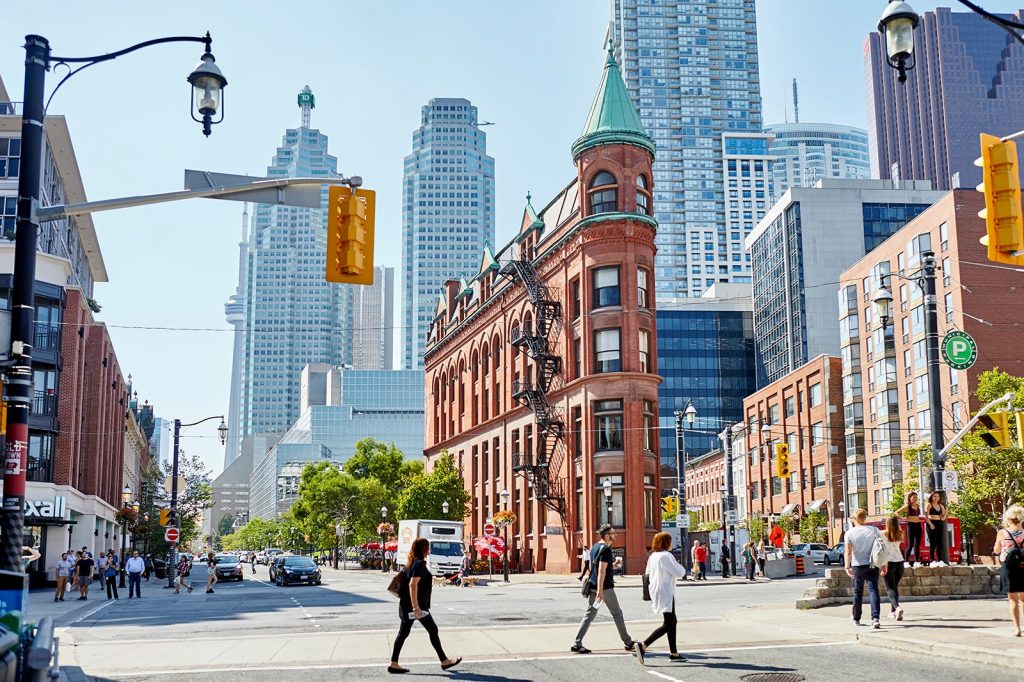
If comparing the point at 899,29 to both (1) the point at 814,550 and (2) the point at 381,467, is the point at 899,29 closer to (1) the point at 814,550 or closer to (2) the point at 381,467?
(1) the point at 814,550

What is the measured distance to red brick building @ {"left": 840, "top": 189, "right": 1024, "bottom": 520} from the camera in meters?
71.4

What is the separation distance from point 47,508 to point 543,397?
26643mm

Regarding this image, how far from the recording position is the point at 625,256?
52469mm

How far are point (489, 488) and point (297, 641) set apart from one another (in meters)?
51.4

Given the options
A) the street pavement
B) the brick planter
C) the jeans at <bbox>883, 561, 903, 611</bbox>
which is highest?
the jeans at <bbox>883, 561, 903, 611</bbox>

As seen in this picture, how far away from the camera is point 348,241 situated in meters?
14.5

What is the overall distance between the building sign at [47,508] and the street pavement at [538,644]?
2287 centimetres

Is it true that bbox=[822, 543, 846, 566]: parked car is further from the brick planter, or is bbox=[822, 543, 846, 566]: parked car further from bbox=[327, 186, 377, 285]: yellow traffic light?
bbox=[327, 186, 377, 285]: yellow traffic light

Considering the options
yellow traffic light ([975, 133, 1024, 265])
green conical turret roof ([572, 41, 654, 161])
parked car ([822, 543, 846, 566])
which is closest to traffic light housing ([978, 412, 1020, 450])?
yellow traffic light ([975, 133, 1024, 265])

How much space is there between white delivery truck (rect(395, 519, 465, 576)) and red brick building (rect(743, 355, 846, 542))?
43106 millimetres

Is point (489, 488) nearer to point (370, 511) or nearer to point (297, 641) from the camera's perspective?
point (370, 511)

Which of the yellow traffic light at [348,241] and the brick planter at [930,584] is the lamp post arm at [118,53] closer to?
the yellow traffic light at [348,241]

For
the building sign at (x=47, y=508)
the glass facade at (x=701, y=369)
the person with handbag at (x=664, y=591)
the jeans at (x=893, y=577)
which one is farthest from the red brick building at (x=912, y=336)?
the person with handbag at (x=664, y=591)

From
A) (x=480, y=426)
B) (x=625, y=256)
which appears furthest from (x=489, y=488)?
(x=625, y=256)
